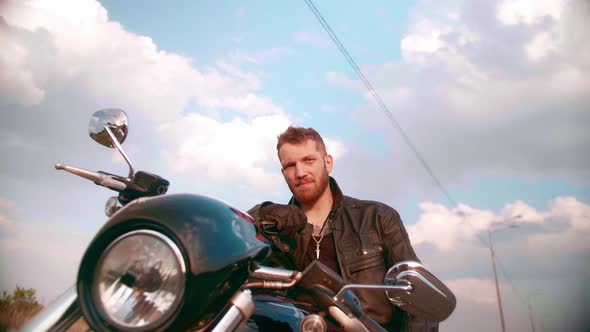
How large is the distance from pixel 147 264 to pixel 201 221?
0.13 meters

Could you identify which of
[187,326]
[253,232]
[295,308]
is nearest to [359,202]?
[295,308]

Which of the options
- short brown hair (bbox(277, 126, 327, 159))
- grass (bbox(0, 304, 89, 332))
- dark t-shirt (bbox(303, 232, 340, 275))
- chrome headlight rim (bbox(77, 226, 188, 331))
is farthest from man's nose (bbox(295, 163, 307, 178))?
chrome headlight rim (bbox(77, 226, 188, 331))

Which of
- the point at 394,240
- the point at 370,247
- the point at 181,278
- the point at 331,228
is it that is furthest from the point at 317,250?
the point at 181,278

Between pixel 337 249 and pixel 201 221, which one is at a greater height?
pixel 337 249

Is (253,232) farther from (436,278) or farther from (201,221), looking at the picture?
(436,278)

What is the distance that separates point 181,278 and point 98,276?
174 millimetres

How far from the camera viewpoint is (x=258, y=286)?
1.01 m

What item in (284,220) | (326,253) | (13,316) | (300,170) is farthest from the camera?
(300,170)

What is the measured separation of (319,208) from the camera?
9.46 feet

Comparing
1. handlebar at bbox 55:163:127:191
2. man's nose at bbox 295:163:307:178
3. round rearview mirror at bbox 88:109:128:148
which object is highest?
man's nose at bbox 295:163:307:178

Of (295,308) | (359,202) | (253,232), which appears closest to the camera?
(253,232)

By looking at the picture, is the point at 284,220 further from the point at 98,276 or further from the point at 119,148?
the point at 98,276

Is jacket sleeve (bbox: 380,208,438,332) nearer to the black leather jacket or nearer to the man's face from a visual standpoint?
the black leather jacket

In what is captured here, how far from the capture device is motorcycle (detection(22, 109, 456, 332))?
83cm
